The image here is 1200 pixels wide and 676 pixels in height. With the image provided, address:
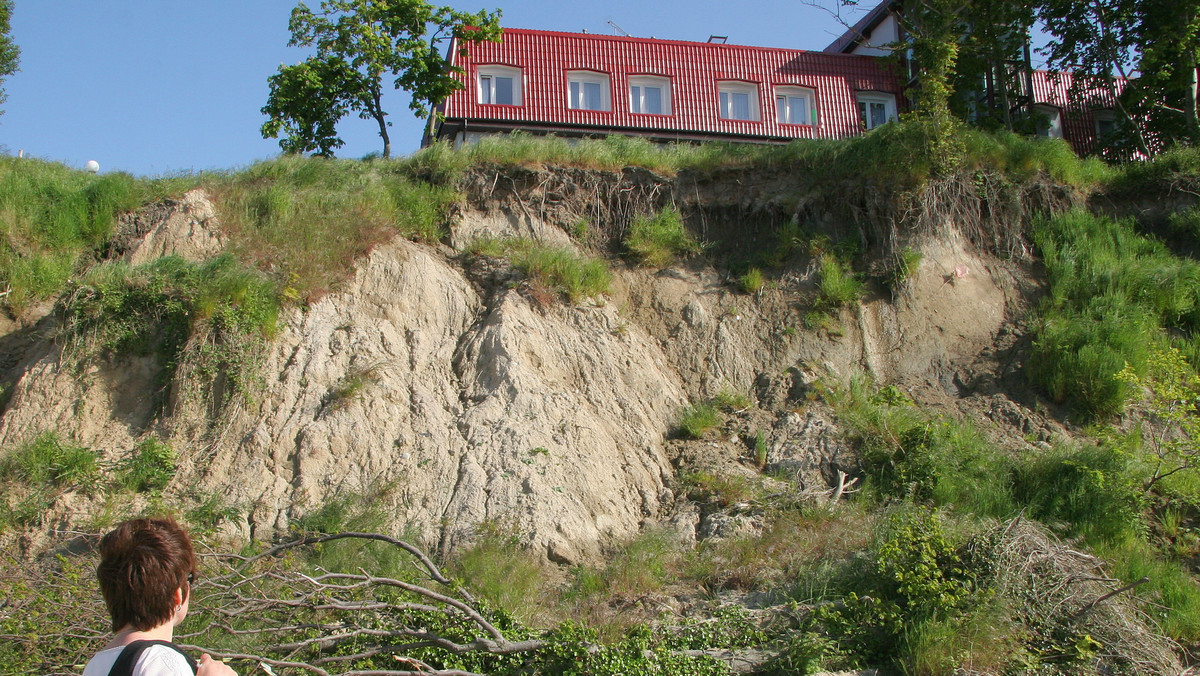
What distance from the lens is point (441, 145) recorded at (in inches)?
569

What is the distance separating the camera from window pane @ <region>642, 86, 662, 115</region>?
23.7m

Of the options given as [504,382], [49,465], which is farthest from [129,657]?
[504,382]

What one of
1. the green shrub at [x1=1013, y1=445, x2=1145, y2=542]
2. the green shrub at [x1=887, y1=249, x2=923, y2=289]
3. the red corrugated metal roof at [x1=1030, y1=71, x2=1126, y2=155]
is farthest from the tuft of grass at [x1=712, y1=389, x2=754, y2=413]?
the red corrugated metal roof at [x1=1030, y1=71, x2=1126, y2=155]

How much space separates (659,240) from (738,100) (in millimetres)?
12072

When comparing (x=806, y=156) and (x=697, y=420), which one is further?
(x=806, y=156)

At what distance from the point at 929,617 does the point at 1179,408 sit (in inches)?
171

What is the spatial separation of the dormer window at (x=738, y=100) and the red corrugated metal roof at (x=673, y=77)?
17 cm

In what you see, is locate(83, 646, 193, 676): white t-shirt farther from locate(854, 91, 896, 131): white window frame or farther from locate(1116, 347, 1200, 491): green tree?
locate(854, 91, 896, 131): white window frame

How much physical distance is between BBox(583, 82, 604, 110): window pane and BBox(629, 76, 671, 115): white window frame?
88cm

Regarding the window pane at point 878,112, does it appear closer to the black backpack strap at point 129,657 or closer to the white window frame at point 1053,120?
the white window frame at point 1053,120

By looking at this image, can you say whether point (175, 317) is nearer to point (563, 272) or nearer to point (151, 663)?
point (563, 272)

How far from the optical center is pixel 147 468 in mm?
9648

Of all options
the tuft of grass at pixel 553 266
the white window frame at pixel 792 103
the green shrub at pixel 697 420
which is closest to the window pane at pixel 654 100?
the white window frame at pixel 792 103

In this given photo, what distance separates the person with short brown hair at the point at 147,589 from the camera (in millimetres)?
3301
